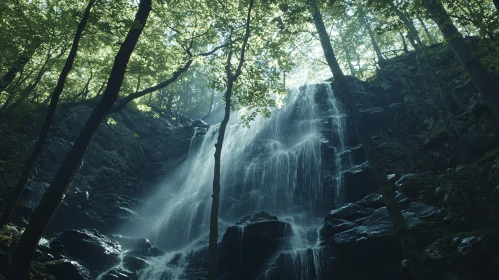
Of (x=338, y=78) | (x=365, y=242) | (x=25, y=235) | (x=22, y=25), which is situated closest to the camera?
(x=25, y=235)

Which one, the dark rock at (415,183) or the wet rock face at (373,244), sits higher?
the dark rock at (415,183)

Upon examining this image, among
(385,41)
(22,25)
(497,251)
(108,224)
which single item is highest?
(385,41)

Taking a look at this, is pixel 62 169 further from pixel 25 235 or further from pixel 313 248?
pixel 313 248

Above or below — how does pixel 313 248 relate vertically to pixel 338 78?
below

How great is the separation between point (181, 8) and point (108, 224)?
15695mm

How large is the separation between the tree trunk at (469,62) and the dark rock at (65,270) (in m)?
16.3

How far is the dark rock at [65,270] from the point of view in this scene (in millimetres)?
12477

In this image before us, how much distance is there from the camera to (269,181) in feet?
74.7

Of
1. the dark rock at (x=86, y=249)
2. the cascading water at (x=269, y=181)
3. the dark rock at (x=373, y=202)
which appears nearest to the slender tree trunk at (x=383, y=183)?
the dark rock at (x=373, y=202)

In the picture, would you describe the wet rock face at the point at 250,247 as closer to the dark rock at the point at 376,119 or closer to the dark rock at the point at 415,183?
the dark rock at the point at 415,183

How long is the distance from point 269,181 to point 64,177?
16047 mm

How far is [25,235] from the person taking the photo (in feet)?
24.8

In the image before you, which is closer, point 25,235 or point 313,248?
point 25,235

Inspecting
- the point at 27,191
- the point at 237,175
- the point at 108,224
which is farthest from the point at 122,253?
the point at 237,175
